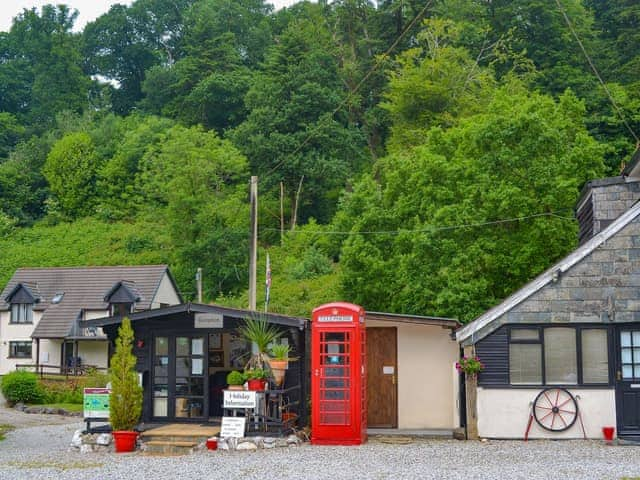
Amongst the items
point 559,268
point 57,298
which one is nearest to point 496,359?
point 559,268

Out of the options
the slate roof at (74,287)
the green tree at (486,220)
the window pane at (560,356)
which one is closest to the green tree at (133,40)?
the slate roof at (74,287)

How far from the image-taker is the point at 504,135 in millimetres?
27969

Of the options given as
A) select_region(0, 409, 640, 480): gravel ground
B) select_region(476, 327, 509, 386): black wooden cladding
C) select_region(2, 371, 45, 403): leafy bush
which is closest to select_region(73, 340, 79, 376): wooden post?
select_region(2, 371, 45, 403): leafy bush

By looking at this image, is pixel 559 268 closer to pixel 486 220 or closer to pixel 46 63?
pixel 486 220

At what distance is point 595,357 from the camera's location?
59.0 feet

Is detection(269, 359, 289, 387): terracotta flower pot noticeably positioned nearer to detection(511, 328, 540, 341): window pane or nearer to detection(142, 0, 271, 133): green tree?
detection(511, 328, 540, 341): window pane

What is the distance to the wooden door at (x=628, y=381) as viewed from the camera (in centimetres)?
1758

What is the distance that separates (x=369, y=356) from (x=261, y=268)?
3261cm

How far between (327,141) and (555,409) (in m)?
37.2

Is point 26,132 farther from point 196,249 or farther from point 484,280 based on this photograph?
point 484,280

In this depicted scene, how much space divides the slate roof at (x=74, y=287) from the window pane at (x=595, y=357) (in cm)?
2665

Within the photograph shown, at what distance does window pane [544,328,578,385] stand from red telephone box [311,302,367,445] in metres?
4.10

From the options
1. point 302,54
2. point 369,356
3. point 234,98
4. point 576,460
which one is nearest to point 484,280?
point 369,356

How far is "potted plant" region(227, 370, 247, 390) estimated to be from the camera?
1747 centimetres
